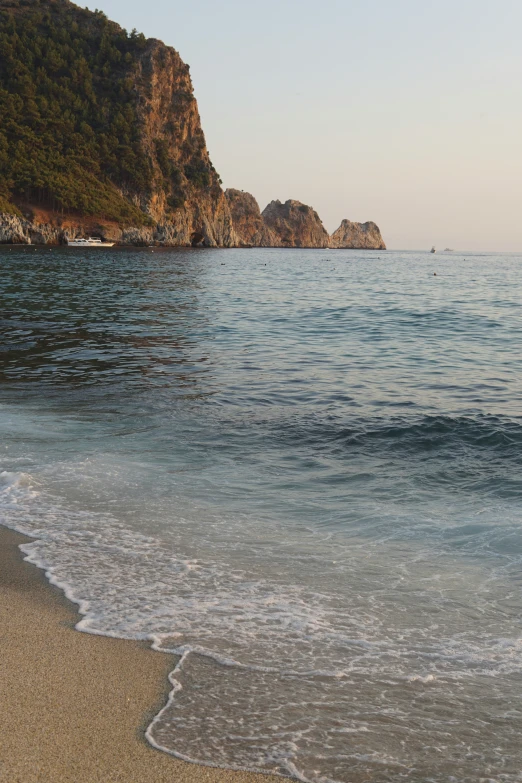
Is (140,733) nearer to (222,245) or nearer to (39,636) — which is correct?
(39,636)

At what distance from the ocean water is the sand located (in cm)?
12

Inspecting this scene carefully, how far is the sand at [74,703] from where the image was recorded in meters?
3.02

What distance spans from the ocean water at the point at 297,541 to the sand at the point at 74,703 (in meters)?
0.12

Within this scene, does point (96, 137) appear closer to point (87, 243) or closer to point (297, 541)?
point (87, 243)

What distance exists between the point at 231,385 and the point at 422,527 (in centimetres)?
754

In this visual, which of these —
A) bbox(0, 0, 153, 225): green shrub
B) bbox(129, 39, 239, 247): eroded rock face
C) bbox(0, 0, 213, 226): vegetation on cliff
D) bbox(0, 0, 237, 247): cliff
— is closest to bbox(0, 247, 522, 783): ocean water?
bbox(0, 0, 237, 247): cliff

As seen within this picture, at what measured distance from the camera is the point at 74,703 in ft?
11.4

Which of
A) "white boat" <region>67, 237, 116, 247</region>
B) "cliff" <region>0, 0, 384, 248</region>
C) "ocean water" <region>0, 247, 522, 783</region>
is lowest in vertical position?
"ocean water" <region>0, 247, 522, 783</region>

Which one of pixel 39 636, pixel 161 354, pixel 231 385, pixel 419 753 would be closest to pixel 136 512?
pixel 39 636

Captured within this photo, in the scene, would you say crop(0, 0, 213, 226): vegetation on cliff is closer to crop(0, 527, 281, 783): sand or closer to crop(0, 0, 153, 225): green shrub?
crop(0, 0, 153, 225): green shrub

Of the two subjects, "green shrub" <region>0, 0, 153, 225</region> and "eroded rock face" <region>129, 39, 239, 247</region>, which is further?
"eroded rock face" <region>129, 39, 239, 247</region>

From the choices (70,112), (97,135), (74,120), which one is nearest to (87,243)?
(97,135)

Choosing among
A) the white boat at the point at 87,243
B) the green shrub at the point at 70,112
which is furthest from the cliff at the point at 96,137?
the white boat at the point at 87,243

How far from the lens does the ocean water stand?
3.46m
